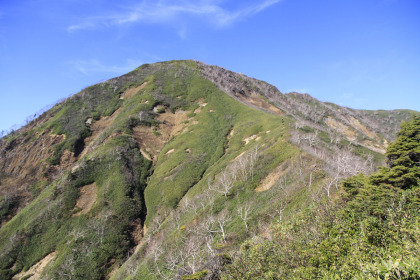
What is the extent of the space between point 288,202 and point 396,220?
2525 cm

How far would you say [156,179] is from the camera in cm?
8394

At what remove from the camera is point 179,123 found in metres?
119

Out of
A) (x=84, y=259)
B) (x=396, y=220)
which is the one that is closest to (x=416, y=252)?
(x=396, y=220)

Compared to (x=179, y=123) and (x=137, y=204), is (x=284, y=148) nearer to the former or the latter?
(x=137, y=204)

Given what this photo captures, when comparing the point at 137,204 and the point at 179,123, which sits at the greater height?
the point at 179,123

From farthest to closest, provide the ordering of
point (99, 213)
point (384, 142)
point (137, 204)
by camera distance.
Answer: point (384, 142) → point (137, 204) → point (99, 213)

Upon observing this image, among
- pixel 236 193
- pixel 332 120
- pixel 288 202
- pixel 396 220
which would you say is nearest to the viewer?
pixel 396 220

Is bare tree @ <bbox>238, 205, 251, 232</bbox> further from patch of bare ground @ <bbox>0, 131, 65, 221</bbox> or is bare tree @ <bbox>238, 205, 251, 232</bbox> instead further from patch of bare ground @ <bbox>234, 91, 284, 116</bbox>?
patch of bare ground @ <bbox>234, 91, 284, 116</bbox>

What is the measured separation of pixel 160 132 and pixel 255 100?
6780cm

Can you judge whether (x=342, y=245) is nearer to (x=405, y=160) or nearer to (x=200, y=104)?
(x=405, y=160)

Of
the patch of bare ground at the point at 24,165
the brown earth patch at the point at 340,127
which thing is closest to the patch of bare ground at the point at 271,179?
the patch of bare ground at the point at 24,165

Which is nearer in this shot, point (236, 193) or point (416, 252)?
point (416, 252)

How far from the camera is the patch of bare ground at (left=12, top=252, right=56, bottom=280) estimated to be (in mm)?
56438

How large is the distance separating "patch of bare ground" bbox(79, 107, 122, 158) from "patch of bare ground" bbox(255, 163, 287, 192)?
255 ft
